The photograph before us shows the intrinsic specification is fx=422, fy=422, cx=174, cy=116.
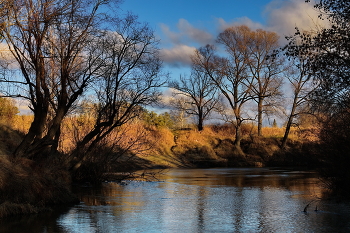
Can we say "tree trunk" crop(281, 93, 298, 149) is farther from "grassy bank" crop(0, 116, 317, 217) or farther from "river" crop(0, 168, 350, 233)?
"river" crop(0, 168, 350, 233)

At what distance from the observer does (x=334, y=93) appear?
13.7 meters

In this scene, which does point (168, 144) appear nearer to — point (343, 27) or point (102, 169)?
point (102, 169)

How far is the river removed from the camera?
11727 millimetres

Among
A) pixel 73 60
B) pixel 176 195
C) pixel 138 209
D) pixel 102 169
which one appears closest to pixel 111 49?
pixel 73 60

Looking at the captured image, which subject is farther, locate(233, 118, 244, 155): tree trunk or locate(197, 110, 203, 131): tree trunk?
locate(197, 110, 203, 131): tree trunk

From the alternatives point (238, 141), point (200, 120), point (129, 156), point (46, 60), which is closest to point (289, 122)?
point (238, 141)

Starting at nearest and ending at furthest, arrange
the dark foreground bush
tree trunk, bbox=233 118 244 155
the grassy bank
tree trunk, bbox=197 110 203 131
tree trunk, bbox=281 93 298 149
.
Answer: the dark foreground bush, the grassy bank, tree trunk, bbox=281 93 298 149, tree trunk, bbox=233 118 244 155, tree trunk, bbox=197 110 203 131

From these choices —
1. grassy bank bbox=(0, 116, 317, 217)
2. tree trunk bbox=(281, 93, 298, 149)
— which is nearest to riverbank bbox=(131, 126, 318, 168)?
grassy bank bbox=(0, 116, 317, 217)

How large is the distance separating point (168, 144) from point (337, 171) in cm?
3127

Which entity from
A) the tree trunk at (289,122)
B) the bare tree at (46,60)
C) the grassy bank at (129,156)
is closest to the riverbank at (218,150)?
the grassy bank at (129,156)

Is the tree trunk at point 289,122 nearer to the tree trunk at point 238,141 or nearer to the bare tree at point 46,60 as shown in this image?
the tree trunk at point 238,141

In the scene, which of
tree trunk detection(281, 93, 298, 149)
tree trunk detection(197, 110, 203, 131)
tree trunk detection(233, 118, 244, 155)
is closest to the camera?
tree trunk detection(281, 93, 298, 149)

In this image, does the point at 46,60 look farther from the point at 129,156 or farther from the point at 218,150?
the point at 218,150

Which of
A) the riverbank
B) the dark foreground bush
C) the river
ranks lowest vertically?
the river
